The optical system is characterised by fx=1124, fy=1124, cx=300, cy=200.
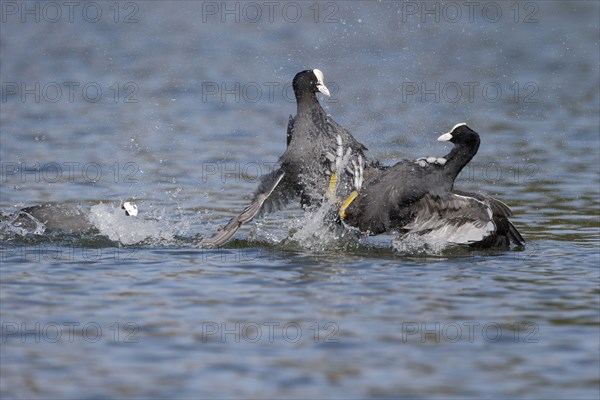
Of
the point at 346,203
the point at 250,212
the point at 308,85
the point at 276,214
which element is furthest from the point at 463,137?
the point at 276,214

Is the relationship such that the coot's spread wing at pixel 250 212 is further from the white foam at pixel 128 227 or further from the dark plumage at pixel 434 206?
the dark plumage at pixel 434 206

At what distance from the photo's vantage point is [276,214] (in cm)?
1177

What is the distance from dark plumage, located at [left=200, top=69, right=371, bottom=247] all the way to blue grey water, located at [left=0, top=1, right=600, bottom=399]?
0.34m

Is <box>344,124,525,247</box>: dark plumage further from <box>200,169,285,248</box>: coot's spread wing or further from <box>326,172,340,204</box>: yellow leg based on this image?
<box>200,169,285,248</box>: coot's spread wing

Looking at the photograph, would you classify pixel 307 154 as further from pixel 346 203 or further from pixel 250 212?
pixel 250 212

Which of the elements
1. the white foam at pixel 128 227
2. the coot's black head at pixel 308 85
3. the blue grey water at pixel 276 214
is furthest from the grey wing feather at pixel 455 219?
the white foam at pixel 128 227

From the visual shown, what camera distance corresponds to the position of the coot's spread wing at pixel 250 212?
9578 millimetres

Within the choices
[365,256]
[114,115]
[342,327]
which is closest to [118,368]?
[342,327]

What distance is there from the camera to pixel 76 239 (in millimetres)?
9930

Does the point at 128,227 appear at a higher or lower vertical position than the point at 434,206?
lower

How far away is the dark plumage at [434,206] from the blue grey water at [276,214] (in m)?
0.23

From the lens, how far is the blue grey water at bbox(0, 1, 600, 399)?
647 cm

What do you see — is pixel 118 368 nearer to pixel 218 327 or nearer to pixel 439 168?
pixel 218 327

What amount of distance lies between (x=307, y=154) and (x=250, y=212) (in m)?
0.74
